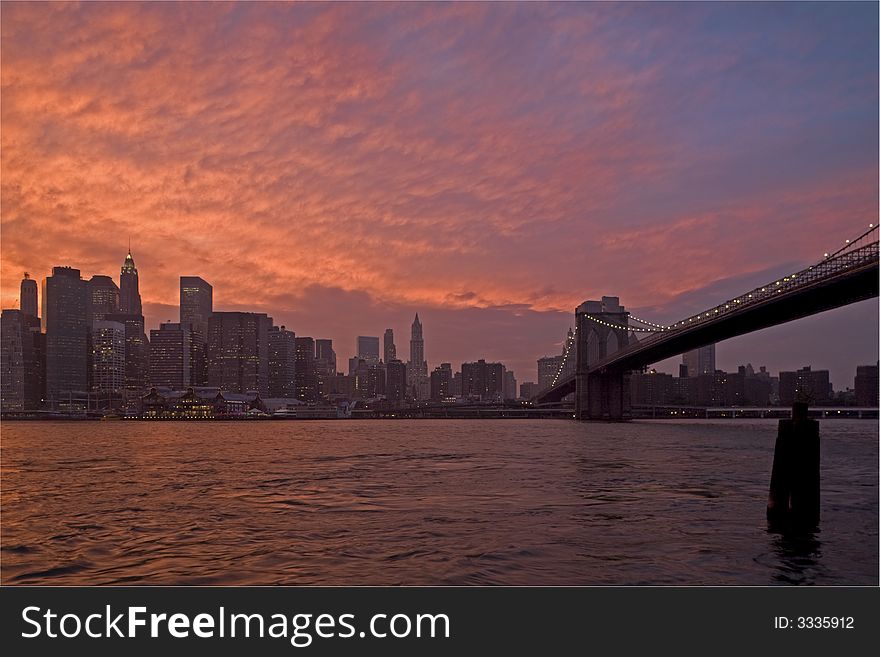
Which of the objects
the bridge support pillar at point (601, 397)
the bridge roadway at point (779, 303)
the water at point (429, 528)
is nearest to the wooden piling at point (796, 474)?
the water at point (429, 528)

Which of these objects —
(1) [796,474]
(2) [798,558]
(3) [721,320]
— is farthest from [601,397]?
(2) [798,558]

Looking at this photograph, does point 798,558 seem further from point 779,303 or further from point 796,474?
point 779,303

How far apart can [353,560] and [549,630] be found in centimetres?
637

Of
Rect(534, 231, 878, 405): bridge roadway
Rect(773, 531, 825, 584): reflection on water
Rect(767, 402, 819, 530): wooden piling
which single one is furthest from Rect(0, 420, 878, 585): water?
Rect(534, 231, 878, 405): bridge roadway

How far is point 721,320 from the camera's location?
2822 inches

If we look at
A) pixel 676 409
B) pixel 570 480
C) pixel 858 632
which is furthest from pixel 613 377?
pixel 858 632

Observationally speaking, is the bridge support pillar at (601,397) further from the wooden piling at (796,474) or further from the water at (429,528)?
the wooden piling at (796,474)

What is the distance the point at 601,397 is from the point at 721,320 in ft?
150

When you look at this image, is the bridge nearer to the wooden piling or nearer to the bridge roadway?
the bridge roadway

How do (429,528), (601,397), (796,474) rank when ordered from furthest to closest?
(601,397) < (429,528) < (796,474)

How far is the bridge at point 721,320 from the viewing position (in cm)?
5531

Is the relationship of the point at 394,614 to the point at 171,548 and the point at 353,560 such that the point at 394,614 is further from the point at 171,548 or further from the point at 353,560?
the point at 171,548

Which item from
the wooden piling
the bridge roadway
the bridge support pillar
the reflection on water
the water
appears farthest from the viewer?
the bridge support pillar

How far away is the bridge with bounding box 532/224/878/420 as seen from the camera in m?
55.3
